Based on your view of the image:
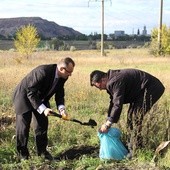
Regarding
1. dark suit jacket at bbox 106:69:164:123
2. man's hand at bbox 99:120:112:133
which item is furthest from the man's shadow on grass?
dark suit jacket at bbox 106:69:164:123

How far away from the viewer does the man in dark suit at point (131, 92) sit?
20.2ft

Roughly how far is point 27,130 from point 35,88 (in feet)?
2.27

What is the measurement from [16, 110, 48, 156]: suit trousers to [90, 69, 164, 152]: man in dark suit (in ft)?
3.04

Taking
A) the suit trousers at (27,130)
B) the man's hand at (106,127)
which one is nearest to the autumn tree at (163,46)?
the suit trousers at (27,130)

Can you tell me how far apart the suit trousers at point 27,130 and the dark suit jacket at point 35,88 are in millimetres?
133

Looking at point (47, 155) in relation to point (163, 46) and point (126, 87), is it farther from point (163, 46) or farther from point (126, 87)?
point (163, 46)

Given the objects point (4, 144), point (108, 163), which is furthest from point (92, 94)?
point (108, 163)

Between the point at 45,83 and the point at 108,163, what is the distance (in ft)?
4.66

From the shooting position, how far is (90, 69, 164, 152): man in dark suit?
6.17 metres

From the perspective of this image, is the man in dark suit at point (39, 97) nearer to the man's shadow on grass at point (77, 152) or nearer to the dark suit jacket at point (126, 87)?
the man's shadow on grass at point (77, 152)

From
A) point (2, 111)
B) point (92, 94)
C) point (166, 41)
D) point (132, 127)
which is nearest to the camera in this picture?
point (132, 127)

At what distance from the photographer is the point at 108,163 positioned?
243 inches

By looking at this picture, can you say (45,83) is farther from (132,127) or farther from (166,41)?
(166,41)

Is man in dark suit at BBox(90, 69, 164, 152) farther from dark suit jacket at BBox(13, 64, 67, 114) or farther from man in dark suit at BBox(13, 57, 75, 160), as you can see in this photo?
dark suit jacket at BBox(13, 64, 67, 114)
